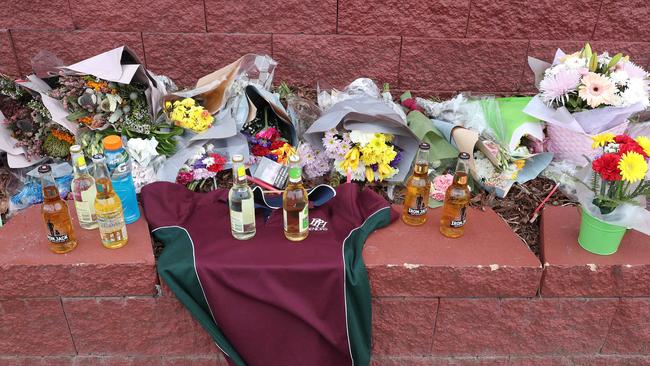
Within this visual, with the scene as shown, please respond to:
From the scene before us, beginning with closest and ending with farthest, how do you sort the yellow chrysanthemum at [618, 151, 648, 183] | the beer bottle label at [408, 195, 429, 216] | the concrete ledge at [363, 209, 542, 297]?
the yellow chrysanthemum at [618, 151, 648, 183], the concrete ledge at [363, 209, 542, 297], the beer bottle label at [408, 195, 429, 216]

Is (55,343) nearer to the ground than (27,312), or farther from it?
nearer to the ground

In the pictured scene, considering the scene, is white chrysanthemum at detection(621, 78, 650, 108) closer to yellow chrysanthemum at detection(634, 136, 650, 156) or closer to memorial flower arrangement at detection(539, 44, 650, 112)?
memorial flower arrangement at detection(539, 44, 650, 112)

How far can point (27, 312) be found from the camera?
2.26 metres

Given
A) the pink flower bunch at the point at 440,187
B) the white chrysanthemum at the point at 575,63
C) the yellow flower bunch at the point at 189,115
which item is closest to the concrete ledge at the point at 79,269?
the yellow flower bunch at the point at 189,115

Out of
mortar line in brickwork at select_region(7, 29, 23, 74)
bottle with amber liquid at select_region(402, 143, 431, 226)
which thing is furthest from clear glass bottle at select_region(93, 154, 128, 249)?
mortar line in brickwork at select_region(7, 29, 23, 74)

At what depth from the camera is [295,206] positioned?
2.12 meters

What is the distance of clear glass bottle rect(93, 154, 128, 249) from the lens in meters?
2.00

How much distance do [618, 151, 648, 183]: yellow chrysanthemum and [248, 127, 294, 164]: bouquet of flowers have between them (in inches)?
57.8

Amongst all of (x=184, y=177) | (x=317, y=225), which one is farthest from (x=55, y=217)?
(x=317, y=225)

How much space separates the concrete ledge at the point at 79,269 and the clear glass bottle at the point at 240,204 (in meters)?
0.38

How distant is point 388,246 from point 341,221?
0.23 m

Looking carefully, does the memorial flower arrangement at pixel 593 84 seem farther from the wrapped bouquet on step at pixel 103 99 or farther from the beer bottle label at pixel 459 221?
the wrapped bouquet on step at pixel 103 99

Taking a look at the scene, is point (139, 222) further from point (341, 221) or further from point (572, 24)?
point (572, 24)

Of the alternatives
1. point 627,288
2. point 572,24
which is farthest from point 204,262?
point 572,24
